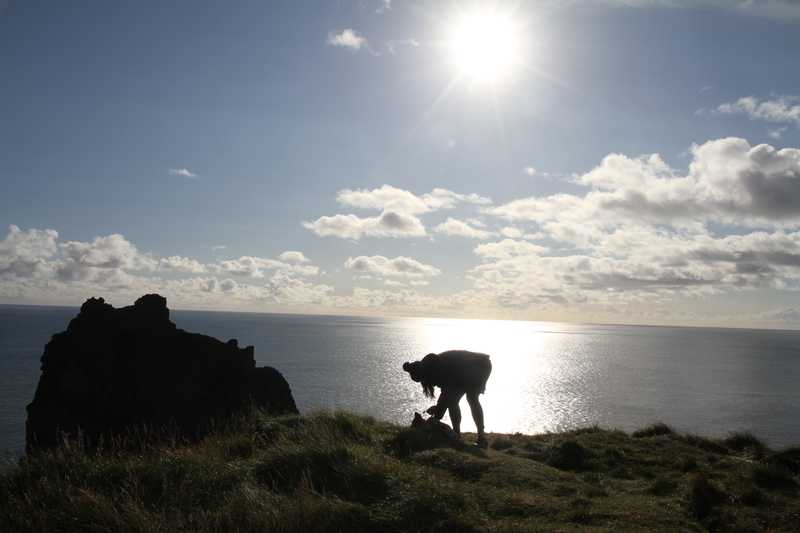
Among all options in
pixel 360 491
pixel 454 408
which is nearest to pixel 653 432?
pixel 454 408

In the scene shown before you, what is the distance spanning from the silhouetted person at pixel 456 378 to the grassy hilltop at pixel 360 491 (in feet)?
6.77

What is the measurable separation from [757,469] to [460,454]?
7.01 meters

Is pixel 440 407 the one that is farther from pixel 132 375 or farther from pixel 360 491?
pixel 132 375

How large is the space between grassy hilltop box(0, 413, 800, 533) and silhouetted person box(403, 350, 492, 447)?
2064 millimetres

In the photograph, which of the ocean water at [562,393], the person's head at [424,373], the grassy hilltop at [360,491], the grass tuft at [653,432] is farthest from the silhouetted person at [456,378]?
the ocean water at [562,393]

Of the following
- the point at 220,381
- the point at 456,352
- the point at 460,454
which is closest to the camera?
the point at 460,454

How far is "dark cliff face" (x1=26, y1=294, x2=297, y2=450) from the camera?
3309 cm

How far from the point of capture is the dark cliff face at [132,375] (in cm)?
3309

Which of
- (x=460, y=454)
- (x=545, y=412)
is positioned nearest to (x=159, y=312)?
(x=460, y=454)

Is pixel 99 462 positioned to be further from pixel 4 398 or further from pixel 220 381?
pixel 4 398

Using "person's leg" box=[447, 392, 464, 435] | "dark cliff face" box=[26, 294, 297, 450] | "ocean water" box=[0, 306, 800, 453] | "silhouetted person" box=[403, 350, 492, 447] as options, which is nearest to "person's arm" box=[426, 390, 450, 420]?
"silhouetted person" box=[403, 350, 492, 447]

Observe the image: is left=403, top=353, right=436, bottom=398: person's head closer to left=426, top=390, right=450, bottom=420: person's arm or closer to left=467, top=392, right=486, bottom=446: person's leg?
left=426, top=390, right=450, bottom=420: person's arm

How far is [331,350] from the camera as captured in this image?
6531 inches

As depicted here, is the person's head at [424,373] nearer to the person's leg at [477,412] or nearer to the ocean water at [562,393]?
the person's leg at [477,412]
